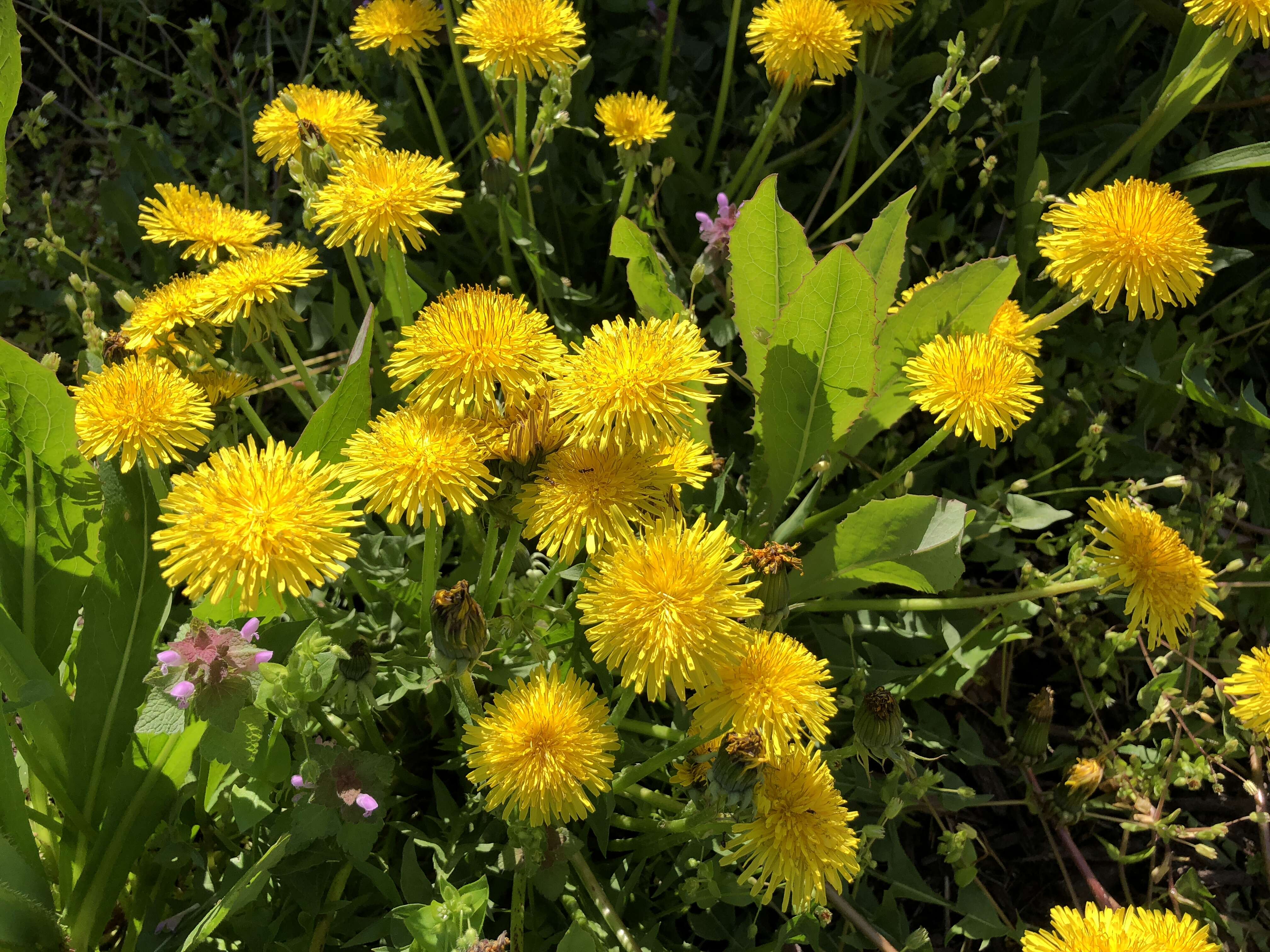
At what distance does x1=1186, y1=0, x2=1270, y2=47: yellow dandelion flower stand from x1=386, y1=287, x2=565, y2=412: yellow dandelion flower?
1.67 m

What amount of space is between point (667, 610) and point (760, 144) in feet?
5.22

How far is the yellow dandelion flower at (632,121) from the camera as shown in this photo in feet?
7.66

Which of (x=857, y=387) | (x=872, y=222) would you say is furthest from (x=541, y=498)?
(x=872, y=222)

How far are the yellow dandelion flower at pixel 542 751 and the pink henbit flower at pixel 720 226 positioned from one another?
50.5 inches

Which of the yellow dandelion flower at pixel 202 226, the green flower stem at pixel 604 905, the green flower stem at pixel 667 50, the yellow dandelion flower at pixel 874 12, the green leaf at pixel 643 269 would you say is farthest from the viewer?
the green flower stem at pixel 667 50

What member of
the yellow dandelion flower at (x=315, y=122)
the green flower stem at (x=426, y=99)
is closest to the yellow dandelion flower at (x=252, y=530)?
the yellow dandelion flower at (x=315, y=122)

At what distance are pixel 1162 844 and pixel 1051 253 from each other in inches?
57.0

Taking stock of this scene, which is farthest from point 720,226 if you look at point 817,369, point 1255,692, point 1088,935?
point 1088,935

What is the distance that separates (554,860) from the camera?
1.62m

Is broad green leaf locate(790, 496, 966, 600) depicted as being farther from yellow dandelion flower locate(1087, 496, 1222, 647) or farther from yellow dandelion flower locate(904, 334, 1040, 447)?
yellow dandelion flower locate(1087, 496, 1222, 647)

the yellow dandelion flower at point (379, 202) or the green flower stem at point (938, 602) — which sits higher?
the yellow dandelion flower at point (379, 202)

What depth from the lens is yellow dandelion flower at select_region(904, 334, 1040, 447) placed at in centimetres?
168

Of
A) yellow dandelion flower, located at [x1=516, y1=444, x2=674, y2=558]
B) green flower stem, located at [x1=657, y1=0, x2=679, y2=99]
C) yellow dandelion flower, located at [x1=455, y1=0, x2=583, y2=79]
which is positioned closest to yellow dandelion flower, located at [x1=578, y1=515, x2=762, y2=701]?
yellow dandelion flower, located at [x1=516, y1=444, x2=674, y2=558]

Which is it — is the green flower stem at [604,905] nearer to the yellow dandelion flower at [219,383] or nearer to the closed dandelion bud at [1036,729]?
the closed dandelion bud at [1036,729]
